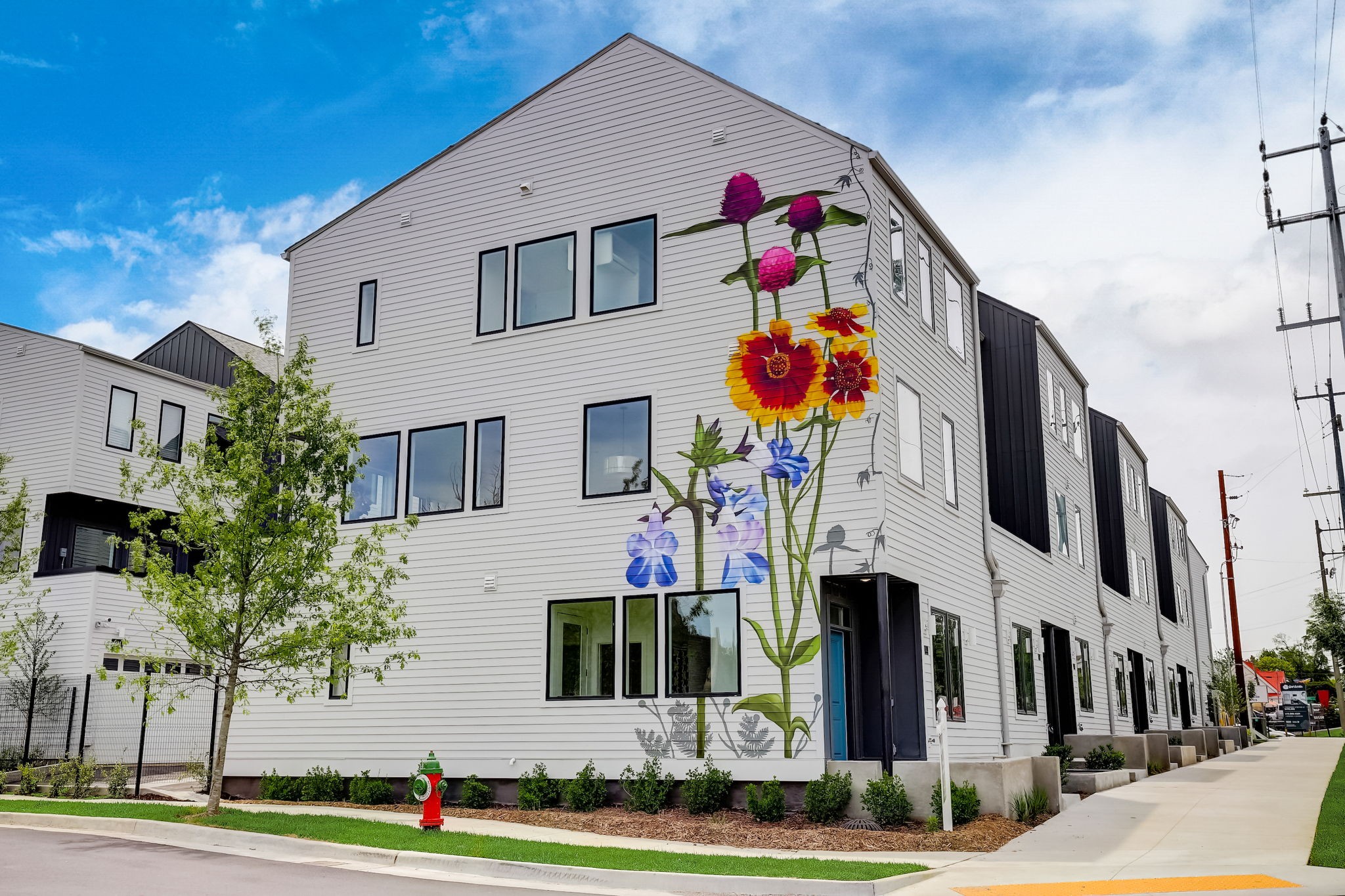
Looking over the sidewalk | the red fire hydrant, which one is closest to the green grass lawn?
the red fire hydrant

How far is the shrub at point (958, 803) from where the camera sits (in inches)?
572

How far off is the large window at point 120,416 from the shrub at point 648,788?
17.3 m

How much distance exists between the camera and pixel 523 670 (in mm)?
17781

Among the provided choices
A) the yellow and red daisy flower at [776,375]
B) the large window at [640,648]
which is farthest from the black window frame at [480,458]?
the yellow and red daisy flower at [776,375]

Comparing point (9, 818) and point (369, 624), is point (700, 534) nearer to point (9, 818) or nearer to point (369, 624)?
point (369, 624)

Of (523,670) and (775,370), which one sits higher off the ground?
(775,370)

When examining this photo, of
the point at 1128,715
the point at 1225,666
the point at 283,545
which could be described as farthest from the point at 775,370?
the point at 1225,666

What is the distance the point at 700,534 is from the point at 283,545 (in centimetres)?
586

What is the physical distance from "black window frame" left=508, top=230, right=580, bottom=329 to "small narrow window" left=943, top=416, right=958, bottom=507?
262 inches

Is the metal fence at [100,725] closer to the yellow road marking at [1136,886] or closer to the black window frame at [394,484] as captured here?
the black window frame at [394,484]

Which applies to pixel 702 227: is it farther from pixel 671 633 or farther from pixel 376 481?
pixel 376 481

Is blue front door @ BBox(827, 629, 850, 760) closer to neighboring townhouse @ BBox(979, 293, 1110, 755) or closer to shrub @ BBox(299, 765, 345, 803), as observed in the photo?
neighboring townhouse @ BBox(979, 293, 1110, 755)

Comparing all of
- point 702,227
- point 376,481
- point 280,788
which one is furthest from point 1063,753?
point 280,788

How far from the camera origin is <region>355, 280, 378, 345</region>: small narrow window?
820 inches
